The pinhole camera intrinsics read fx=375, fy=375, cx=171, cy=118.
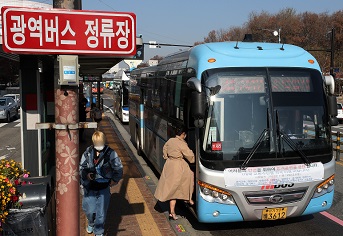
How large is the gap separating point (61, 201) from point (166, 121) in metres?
5.15

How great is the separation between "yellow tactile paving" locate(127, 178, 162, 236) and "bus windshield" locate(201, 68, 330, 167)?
156 centimetres

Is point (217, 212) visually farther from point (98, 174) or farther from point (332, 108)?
point (332, 108)

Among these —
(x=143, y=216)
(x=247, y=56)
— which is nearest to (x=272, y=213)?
(x=143, y=216)

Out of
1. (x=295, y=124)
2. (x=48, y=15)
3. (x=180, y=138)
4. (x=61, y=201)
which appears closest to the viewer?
(x=48, y=15)

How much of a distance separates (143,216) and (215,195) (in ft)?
5.78

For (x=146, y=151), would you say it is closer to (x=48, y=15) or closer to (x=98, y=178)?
(x=98, y=178)

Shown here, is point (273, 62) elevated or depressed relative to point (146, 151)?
elevated

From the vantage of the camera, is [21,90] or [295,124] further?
[21,90]

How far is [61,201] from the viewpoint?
325 centimetres

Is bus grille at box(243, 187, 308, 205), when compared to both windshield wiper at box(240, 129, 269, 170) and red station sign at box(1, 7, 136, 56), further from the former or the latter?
red station sign at box(1, 7, 136, 56)

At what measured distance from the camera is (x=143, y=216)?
6.79 m

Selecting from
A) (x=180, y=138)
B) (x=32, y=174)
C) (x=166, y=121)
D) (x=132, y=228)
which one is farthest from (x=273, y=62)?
(x=32, y=174)

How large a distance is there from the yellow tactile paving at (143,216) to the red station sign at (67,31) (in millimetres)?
3746

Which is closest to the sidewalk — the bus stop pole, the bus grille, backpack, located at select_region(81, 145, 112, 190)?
backpack, located at select_region(81, 145, 112, 190)
